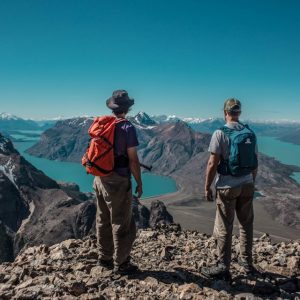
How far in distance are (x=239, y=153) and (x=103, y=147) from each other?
234cm

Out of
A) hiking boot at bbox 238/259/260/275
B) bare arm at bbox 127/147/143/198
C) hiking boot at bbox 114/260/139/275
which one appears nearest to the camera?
bare arm at bbox 127/147/143/198

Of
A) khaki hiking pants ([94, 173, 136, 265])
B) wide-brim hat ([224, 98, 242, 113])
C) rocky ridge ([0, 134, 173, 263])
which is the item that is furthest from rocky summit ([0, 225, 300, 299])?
rocky ridge ([0, 134, 173, 263])

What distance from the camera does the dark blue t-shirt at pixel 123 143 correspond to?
6629mm

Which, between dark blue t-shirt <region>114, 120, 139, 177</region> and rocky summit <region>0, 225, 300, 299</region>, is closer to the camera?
rocky summit <region>0, 225, 300, 299</region>

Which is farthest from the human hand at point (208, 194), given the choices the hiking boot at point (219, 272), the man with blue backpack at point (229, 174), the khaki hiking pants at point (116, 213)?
the khaki hiking pants at point (116, 213)

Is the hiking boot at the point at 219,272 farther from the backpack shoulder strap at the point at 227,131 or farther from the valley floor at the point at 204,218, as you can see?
the valley floor at the point at 204,218

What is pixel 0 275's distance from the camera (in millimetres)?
7500

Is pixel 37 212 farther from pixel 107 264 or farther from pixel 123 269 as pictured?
pixel 123 269

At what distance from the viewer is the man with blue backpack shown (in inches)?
266

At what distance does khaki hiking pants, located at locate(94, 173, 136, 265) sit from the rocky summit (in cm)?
56

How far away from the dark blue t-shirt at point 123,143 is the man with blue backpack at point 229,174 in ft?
4.54

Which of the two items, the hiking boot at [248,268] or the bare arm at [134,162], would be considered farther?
the hiking boot at [248,268]

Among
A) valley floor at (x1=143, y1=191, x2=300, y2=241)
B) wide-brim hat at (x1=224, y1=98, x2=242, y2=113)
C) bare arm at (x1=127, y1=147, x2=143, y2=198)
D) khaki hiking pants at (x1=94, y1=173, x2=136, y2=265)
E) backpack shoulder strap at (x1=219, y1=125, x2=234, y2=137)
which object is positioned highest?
wide-brim hat at (x1=224, y1=98, x2=242, y2=113)

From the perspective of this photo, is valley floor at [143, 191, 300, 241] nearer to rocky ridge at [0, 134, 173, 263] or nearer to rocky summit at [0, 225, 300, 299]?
rocky ridge at [0, 134, 173, 263]
